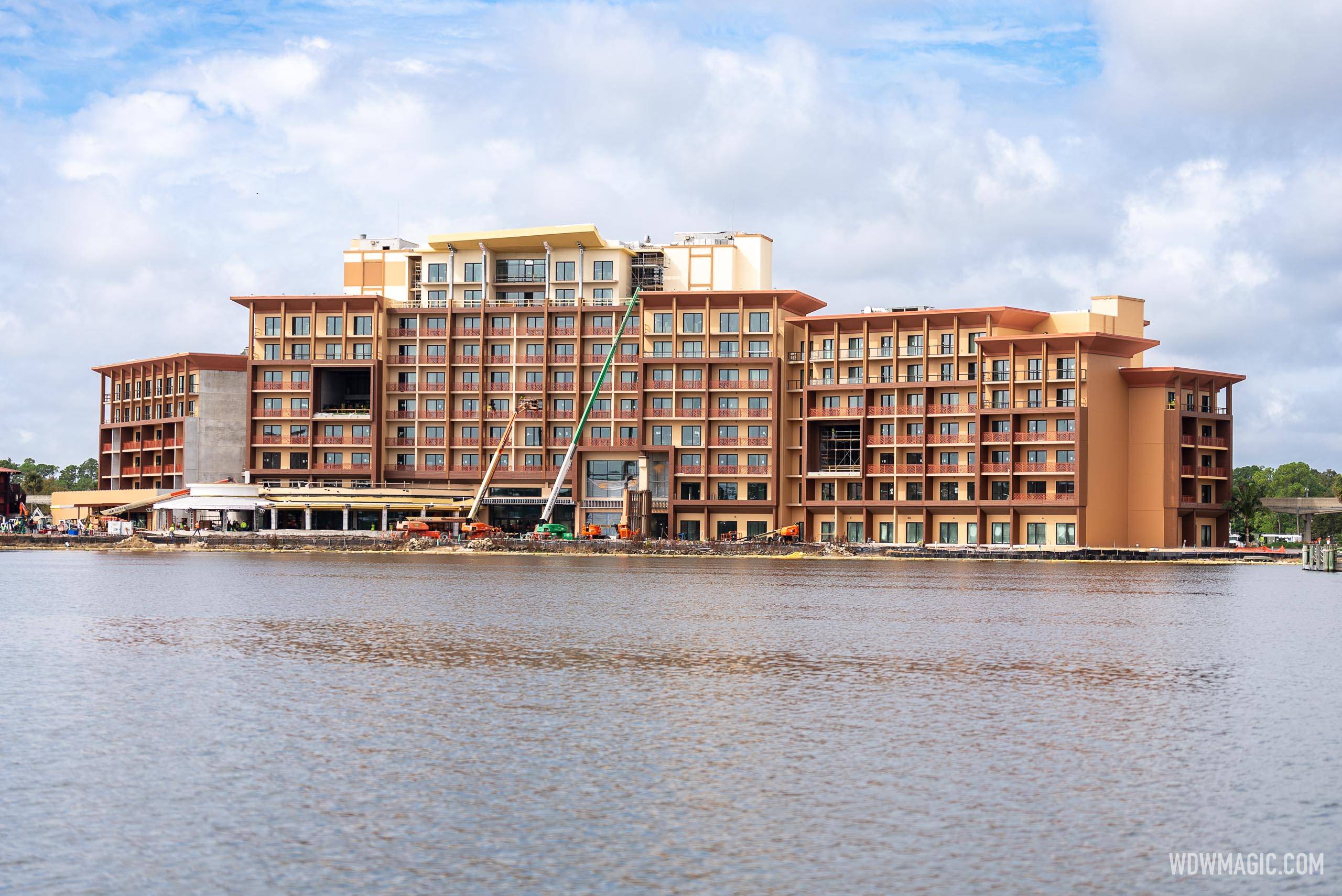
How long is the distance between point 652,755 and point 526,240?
135905mm

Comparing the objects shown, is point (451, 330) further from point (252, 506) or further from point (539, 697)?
point (539, 697)

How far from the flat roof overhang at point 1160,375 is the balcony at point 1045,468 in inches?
489

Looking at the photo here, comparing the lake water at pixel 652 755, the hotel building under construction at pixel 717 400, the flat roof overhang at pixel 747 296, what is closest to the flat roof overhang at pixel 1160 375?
the hotel building under construction at pixel 717 400

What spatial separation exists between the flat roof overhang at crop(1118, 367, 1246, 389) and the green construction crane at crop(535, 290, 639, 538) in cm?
5293

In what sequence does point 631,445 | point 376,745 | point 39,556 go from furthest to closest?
point 631,445 < point 39,556 < point 376,745

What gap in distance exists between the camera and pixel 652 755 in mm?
24922

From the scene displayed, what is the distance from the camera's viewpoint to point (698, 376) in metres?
149

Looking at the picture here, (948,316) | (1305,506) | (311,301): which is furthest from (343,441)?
(1305,506)

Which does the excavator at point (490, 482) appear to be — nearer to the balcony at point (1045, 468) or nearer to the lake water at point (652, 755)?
the balcony at point (1045, 468)

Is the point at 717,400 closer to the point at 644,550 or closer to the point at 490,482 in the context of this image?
the point at 644,550

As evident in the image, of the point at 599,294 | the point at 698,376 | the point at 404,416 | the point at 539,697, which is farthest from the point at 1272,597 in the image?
the point at 404,416

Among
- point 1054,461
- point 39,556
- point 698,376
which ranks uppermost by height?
point 698,376

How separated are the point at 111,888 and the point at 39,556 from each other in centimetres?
11413

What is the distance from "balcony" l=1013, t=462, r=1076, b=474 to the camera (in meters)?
129
